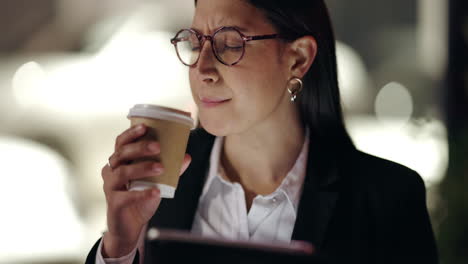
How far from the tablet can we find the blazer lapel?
0.57 m

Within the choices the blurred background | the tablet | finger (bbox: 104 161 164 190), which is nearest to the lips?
finger (bbox: 104 161 164 190)

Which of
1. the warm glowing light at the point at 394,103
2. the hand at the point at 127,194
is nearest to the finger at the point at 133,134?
the hand at the point at 127,194

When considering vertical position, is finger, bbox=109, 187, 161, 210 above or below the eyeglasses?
below

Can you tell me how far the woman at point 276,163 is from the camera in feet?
4.43

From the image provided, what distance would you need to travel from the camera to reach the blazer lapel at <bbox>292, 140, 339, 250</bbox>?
4.50 ft

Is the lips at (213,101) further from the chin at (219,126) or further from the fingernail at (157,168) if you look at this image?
the fingernail at (157,168)

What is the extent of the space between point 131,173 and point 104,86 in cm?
236

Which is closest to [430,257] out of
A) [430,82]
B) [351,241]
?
[351,241]

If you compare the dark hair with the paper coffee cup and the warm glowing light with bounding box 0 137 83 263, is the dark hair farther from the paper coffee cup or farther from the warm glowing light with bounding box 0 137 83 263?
the warm glowing light with bounding box 0 137 83 263

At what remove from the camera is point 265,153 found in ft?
4.89

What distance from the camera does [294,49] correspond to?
1.43 m

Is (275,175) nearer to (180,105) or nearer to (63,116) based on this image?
(180,105)

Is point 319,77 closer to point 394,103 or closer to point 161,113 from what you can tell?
point 161,113

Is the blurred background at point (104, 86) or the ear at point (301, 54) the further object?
the blurred background at point (104, 86)
